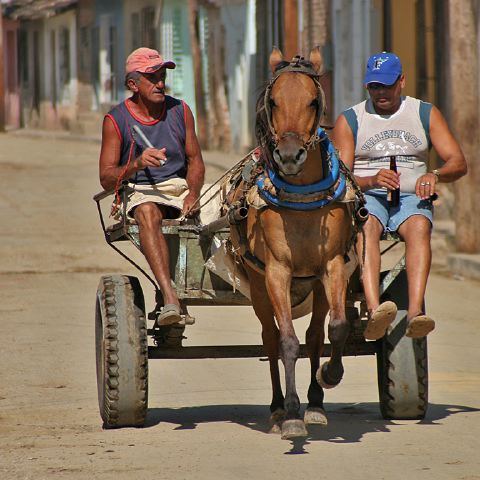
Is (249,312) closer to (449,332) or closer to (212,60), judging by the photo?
(449,332)

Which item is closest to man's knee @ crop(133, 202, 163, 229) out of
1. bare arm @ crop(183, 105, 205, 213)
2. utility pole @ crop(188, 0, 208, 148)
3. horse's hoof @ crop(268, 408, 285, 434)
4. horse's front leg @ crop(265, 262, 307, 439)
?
bare arm @ crop(183, 105, 205, 213)

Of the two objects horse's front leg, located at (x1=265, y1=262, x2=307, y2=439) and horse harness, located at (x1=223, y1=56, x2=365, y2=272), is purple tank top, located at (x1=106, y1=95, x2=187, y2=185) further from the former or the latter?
horse's front leg, located at (x1=265, y1=262, x2=307, y2=439)

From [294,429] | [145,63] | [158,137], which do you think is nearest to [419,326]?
[294,429]

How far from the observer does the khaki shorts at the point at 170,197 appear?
27.2 ft

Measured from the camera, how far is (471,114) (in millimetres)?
15516

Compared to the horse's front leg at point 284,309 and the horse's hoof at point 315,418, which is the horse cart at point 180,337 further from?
the horse's front leg at point 284,309

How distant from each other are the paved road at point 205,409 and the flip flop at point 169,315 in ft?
1.95

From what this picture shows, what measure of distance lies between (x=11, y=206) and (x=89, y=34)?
25.9m

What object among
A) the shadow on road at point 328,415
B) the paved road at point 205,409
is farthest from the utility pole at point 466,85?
the shadow on road at point 328,415

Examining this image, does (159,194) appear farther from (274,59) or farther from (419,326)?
(419,326)

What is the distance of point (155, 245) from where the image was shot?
26.4ft

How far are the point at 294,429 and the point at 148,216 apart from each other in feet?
5.07

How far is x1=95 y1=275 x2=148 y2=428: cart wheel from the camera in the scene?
7938 millimetres

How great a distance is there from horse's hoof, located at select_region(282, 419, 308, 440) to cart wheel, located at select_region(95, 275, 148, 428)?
101 centimetres
